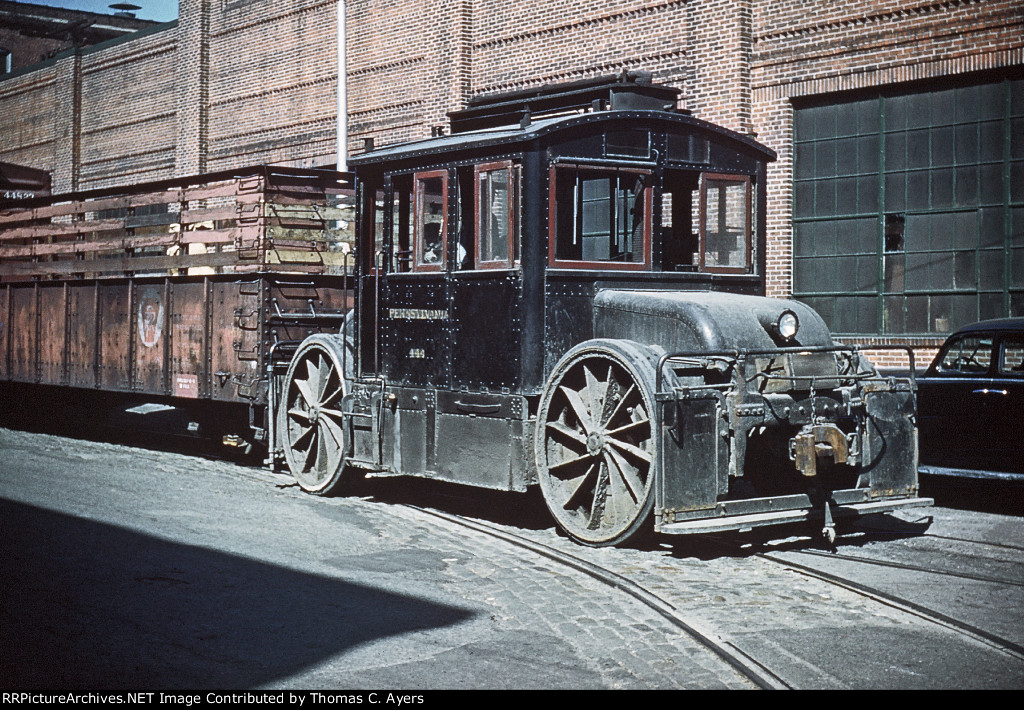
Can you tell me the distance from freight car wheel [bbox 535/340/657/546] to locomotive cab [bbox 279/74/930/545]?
17 mm

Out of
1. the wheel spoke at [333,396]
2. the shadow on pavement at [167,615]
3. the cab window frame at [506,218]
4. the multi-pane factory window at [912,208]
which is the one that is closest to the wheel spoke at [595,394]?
the cab window frame at [506,218]

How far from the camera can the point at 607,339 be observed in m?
8.61

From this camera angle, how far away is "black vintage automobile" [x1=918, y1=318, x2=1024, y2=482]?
1056cm

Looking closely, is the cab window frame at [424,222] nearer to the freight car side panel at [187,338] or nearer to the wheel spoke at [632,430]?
the wheel spoke at [632,430]

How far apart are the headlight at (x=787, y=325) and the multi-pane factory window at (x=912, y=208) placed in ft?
25.5

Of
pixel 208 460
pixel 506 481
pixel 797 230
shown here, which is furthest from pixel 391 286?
pixel 797 230

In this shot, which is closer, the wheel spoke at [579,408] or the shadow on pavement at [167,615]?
the shadow on pavement at [167,615]

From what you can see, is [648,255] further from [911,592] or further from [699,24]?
[699,24]

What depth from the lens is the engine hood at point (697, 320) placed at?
27.5 feet

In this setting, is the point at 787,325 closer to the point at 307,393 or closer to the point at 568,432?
the point at 568,432

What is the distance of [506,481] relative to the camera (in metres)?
9.30

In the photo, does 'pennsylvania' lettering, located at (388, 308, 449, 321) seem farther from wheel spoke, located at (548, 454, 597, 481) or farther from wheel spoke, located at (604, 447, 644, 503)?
wheel spoke, located at (604, 447, 644, 503)

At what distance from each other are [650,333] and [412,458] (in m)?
2.61
